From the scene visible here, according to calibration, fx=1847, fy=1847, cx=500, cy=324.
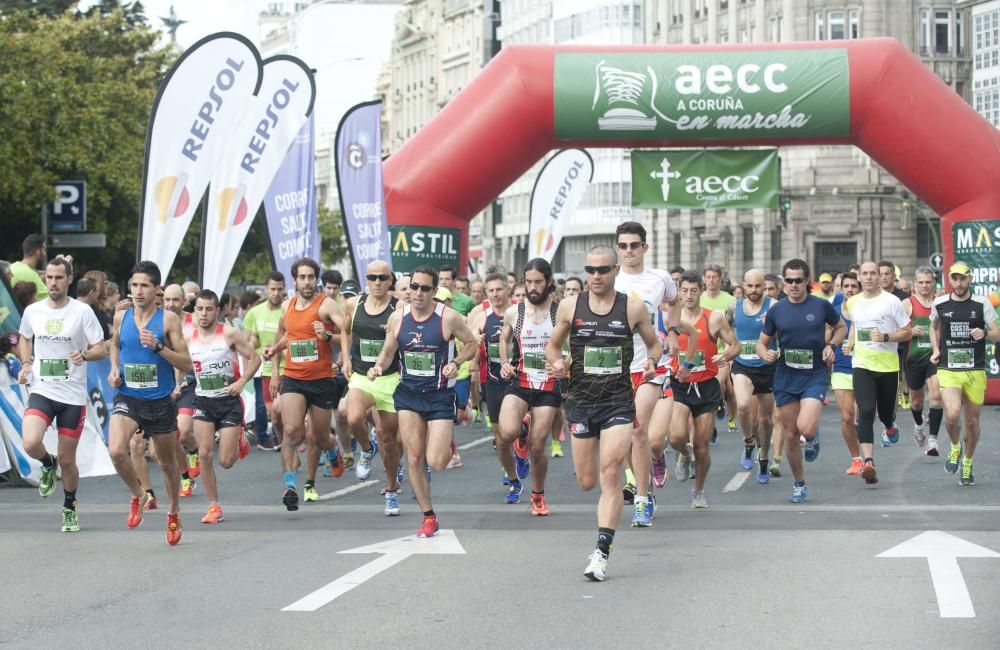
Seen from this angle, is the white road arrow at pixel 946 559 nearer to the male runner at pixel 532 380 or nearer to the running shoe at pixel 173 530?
the male runner at pixel 532 380

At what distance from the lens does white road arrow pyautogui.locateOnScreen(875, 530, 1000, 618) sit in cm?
857

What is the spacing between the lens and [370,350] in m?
13.3

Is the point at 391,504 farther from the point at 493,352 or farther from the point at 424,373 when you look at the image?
the point at 493,352

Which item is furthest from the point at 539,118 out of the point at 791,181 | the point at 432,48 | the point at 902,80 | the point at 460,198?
the point at 432,48

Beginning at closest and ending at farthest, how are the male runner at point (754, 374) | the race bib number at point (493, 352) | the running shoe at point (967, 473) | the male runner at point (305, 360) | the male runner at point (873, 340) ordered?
1. the male runner at point (305, 360)
2. the running shoe at point (967, 473)
3. the male runner at point (873, 340)
4. the male runner at point (754, 374)
5. the race bib number at point (493, 352)

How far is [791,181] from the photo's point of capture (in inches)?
2830

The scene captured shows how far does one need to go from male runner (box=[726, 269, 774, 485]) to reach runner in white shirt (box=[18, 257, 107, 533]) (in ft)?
17.9

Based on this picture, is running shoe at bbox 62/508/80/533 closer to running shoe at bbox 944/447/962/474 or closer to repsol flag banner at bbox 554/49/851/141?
running shoe at bbox 944/447/962/474

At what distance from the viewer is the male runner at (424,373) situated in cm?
1169

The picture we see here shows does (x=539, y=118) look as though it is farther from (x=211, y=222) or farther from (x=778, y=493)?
(x=778, y=493)

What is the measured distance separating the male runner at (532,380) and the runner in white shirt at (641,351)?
0.99 metres

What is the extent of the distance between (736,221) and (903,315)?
2335 inches

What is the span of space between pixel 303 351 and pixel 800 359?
3.78 meters

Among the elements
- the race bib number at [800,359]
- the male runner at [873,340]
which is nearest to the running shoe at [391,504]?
the race bib number at [800,359]
